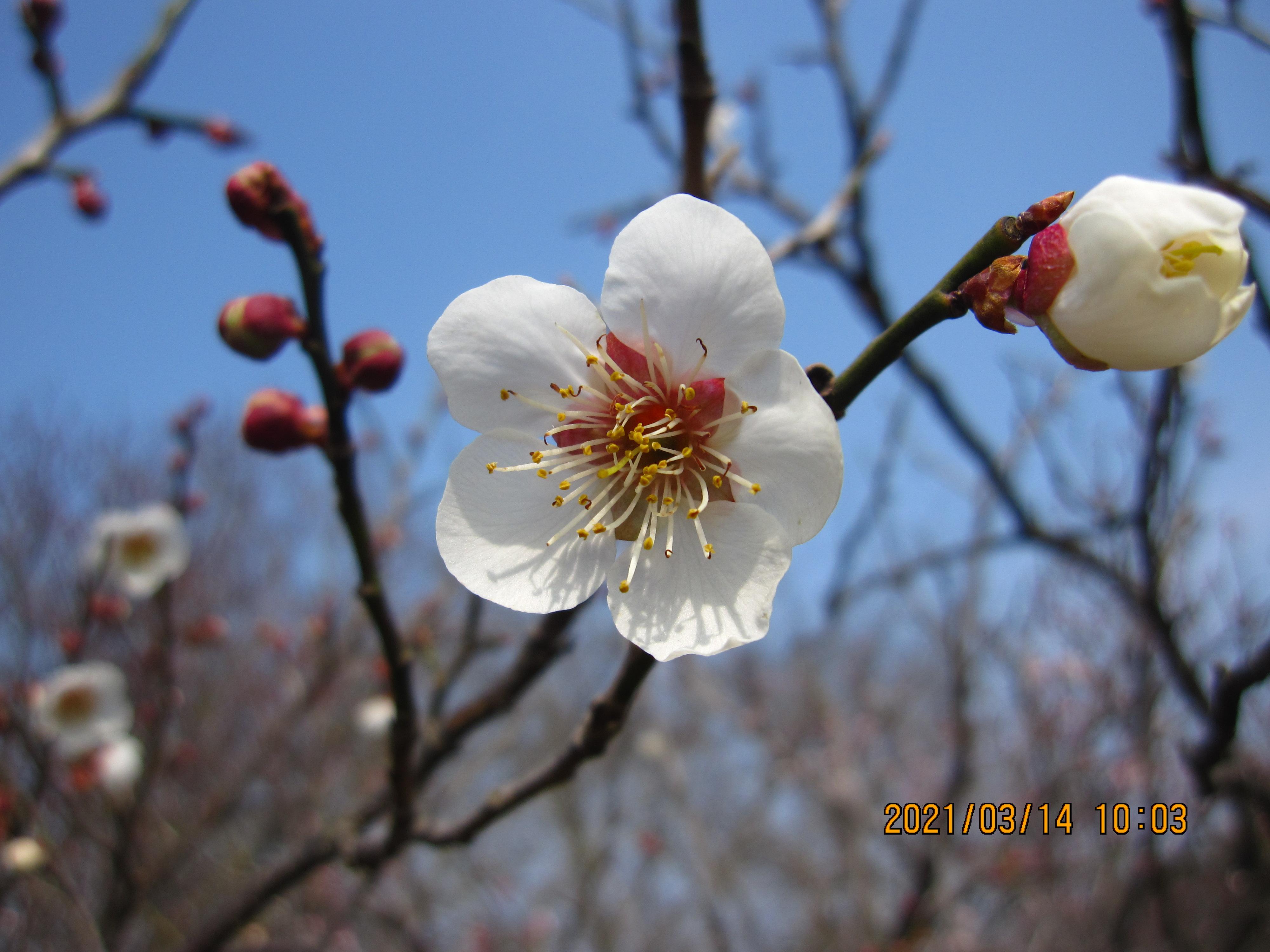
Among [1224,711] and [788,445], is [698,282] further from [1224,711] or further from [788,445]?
[1224,711]

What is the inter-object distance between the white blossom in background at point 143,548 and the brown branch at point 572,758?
2.77 metres

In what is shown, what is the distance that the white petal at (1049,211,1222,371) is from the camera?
1.85 ft

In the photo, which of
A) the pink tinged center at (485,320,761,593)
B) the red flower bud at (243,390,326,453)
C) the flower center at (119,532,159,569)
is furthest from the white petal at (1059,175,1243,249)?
the flower center at (119,532,159,569)

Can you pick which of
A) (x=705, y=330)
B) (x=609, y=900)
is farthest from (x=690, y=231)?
(x=609, y=900)

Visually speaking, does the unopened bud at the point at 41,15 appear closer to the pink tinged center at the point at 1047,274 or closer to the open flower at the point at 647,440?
the open flower at the point at 647,440

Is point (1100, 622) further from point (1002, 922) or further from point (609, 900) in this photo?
point (609, 900)

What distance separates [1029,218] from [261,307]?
2.68ft

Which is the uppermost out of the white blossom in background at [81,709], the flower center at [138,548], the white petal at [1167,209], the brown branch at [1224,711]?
the white petal at [1167,209]

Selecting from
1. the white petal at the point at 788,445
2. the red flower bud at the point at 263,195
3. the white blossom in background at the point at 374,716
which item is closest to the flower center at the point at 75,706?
the white blossom in background at the point at 374,716

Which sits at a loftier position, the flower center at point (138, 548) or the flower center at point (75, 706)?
the flower center at point (138, 548)

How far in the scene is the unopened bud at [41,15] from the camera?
2.24 meters

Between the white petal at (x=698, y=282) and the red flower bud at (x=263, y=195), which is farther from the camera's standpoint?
the red flower bud at (x=263, y=195)

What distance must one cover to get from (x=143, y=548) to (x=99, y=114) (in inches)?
74.4

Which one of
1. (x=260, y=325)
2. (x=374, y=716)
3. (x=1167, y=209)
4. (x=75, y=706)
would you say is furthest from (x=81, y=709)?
(x=1167, y=209)
